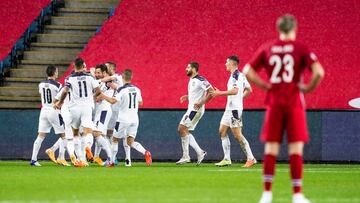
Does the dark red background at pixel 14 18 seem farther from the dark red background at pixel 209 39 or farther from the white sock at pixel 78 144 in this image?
the white sock at pixel 78 144

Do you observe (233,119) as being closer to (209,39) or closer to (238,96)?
(238,96)

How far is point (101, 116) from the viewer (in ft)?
69.5

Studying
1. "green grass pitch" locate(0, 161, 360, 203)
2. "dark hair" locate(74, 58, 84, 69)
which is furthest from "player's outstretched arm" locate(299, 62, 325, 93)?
"dark hair" locate(74, 58, 84, 69)

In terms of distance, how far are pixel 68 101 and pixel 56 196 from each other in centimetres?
863

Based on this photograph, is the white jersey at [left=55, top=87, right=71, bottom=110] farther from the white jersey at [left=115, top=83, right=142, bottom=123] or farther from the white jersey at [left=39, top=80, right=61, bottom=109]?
the white jersey at [left=115, top=83, right=142, bottom=123]

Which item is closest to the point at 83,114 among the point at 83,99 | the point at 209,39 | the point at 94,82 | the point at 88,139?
the point at 83,99

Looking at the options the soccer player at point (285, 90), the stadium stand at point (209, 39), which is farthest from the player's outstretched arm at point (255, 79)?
the stadium stand at point (209, 39)

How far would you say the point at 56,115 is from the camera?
20.6m

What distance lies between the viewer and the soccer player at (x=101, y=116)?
20.0 metres

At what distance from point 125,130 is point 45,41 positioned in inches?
316

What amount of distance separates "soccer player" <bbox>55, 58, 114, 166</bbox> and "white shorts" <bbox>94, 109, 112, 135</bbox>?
101 cm

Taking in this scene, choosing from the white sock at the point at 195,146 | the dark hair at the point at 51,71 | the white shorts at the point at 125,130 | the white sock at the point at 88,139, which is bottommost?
the white sock at the point at 195,146

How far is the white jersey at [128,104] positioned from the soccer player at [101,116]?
0.47 meters

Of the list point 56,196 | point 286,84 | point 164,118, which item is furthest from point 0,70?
point 286,84
